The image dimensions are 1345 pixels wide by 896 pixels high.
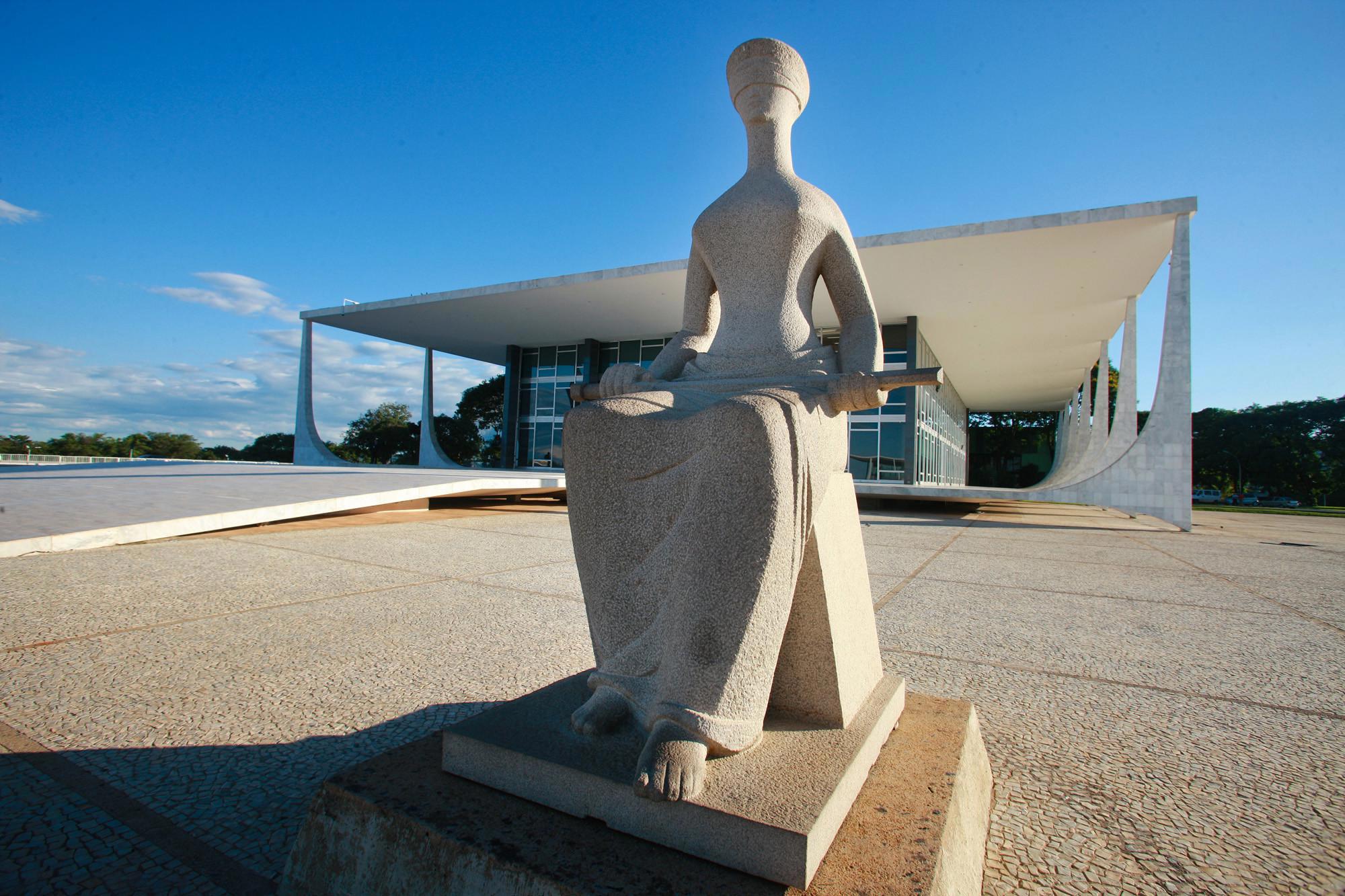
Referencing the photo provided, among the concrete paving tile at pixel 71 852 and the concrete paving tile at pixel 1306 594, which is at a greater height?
the concrete paving tile at pixel 1306 594

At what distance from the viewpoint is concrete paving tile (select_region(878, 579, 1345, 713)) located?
3301mm

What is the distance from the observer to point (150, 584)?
4797 mm

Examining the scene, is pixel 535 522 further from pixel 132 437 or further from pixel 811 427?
pixel 132 437

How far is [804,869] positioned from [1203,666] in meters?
3.54

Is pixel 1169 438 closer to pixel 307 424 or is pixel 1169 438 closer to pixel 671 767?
pixel 671 767

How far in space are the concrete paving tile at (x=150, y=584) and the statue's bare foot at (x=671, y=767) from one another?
377 cm

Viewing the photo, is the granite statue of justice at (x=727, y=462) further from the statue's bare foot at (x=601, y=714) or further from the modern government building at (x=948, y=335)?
the modern government building at (x=948, y=335)

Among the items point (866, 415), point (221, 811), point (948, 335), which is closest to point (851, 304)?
point (221, 811)

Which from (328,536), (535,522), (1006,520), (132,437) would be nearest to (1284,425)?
(1006,520)

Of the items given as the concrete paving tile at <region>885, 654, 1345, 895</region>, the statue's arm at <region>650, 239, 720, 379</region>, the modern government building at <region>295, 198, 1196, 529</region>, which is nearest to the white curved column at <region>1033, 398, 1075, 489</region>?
the modern government building at <region>295, 198, 1196, 529</region>

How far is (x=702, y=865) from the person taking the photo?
1330 millimetres

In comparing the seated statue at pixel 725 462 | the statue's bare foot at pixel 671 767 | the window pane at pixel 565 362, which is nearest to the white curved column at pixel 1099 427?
the window pane at pixel 565 362

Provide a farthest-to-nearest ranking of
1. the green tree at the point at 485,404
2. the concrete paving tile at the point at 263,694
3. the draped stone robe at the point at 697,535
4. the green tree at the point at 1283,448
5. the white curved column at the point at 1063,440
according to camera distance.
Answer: the green tree at the point at 1283,448, the green tree at the point at 485,404, the white curved column at the point at 1063,440, the concrete paving tile at the point at 263,694, the draped stone robe at the point at 697,535

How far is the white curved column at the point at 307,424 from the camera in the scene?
84.7 feet
